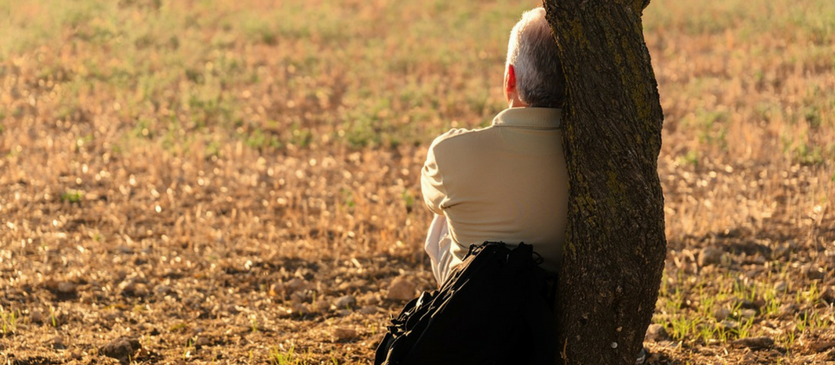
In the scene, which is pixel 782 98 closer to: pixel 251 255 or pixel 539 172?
pixel 251 255

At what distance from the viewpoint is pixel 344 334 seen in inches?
197

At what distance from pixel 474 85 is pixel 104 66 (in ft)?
14.8

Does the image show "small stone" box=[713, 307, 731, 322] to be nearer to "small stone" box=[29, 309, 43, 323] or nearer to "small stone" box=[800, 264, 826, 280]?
"small stone" box=[800, 264, 826, 280]

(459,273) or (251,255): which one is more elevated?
(459,273)

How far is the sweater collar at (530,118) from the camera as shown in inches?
143

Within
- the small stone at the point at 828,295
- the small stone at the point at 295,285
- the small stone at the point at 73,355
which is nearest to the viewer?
the small stone at the point at 73,355

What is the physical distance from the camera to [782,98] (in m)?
10.3

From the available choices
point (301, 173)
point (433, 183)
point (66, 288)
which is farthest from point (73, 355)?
point (301, 173)

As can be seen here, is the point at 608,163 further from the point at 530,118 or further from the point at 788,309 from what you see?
the point at 788,309

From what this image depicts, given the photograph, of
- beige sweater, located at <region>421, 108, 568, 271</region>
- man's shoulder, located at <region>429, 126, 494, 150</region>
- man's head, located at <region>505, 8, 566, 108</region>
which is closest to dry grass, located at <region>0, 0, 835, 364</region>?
beige sweater, located at <region>421, 108, 568, 271</region>

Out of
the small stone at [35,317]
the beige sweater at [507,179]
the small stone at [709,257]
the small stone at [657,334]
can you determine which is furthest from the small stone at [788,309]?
the small stone at [35,317]

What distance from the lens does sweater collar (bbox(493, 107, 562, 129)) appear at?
143 inches

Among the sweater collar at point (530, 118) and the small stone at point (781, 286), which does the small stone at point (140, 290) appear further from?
the small stone at point (781, 286)

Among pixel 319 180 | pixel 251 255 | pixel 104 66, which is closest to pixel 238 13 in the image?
pixel 104 66
